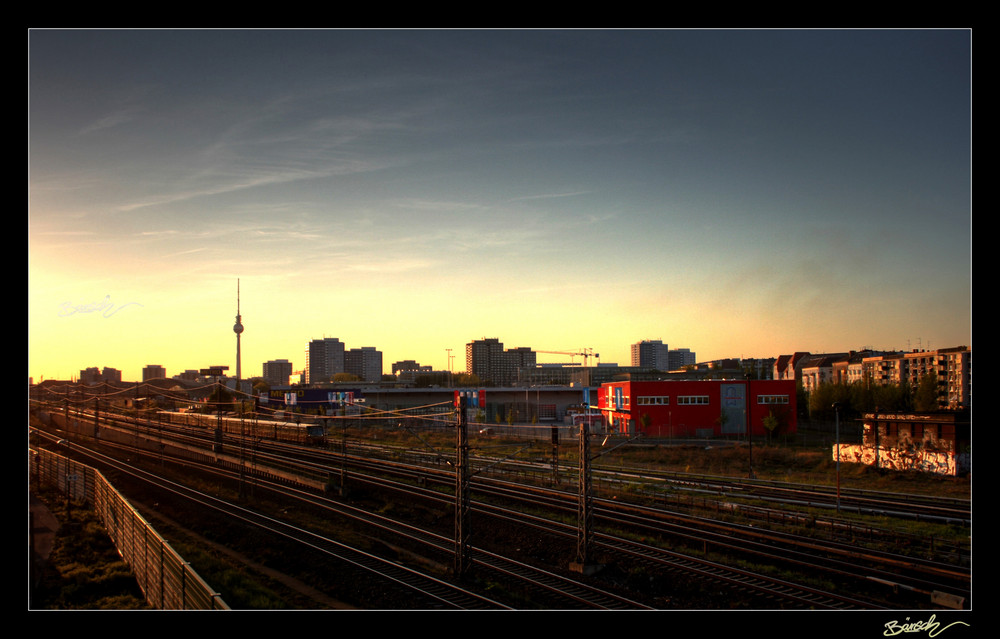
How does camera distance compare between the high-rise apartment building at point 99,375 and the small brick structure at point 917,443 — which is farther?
Result: the high-rise apartment building at point 99,375

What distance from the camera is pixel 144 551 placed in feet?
51.0

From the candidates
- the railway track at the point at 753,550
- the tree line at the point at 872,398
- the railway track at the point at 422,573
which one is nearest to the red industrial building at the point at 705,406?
the tree line at the point at 872,398

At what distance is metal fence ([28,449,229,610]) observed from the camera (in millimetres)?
11875

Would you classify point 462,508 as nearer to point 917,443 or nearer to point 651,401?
point 917,443

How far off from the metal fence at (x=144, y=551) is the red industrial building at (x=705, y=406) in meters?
41.8

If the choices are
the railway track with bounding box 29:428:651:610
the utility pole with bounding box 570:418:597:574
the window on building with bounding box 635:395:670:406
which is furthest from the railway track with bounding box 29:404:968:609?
the window on building with bounding box 635:395:670:406

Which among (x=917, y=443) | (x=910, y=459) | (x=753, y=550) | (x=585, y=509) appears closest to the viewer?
(x=585, y=509)

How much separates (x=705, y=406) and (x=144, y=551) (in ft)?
165

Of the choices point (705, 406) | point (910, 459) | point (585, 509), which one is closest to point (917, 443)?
point (910, 459)

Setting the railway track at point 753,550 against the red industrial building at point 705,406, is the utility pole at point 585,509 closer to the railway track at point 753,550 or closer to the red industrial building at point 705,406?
the railway track at point 753,550

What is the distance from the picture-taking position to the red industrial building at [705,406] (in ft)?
190

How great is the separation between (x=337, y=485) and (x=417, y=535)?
10.5 meters

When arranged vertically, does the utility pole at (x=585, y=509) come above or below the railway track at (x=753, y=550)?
above
